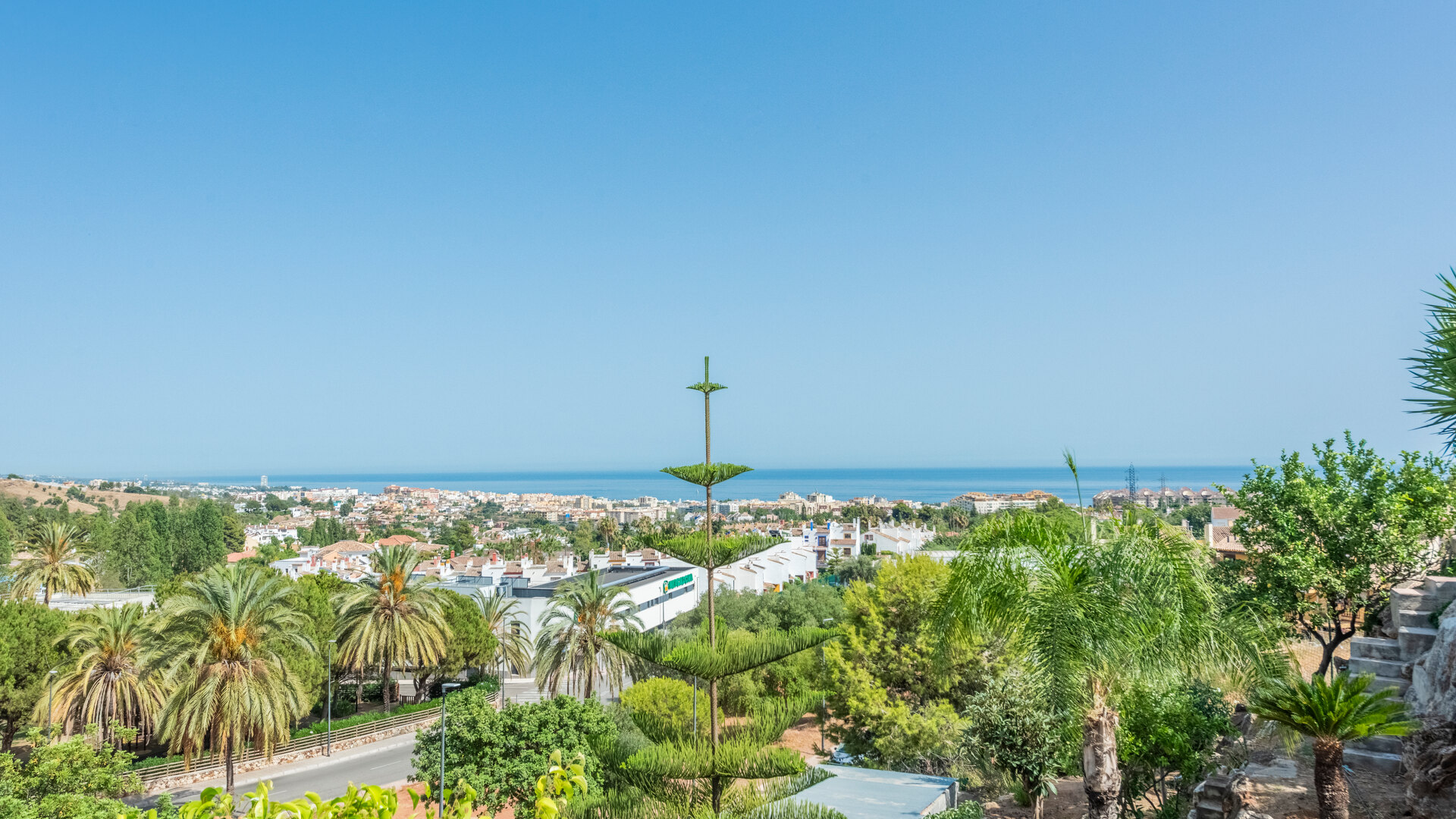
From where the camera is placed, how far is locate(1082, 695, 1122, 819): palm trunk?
9.35 m

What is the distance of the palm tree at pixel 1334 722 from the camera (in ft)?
27.1

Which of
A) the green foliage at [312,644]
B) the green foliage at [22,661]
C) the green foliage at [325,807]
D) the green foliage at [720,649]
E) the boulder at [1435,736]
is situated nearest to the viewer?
the green foliage at [325,807]

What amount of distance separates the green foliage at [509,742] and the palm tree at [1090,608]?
1032 cm

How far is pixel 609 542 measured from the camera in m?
102

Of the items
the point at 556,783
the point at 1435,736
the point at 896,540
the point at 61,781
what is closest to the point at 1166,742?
the point at 1435,736

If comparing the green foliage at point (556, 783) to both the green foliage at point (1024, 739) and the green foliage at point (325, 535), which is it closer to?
the green foliage at point (1024, 739)

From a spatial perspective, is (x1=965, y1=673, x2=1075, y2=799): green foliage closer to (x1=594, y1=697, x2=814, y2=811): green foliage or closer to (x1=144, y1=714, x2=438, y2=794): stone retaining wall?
(x1=594, y1=697, x2=814, y2=811): green foliage

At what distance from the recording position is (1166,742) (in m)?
12.2

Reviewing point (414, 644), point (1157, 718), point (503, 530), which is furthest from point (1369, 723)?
point (503, 530)

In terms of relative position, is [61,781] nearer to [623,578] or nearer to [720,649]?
[720,649]

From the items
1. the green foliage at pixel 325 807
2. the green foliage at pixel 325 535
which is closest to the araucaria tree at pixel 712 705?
the green foliage at pixel 325 807

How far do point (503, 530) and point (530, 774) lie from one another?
13640 centimetres

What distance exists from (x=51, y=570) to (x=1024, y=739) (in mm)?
38206

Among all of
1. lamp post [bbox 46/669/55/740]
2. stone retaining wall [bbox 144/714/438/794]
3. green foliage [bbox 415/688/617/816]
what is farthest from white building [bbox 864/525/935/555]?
lamp post [bbox 46/669/55/740]
